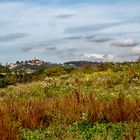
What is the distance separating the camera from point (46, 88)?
29359 mm

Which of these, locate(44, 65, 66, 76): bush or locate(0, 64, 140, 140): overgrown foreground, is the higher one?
locate(44, 65, 66, 76): bush

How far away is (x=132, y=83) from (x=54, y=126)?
1520 centimetres

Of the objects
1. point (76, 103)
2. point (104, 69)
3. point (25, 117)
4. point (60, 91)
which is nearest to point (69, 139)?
point (25, 117)

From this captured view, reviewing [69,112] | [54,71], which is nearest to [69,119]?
[69,112]

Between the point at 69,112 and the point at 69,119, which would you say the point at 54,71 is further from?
the point at 69,119

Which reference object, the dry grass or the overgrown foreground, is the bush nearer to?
the overgrown foreground

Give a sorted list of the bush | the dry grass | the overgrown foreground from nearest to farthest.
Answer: the overgrown foreground, the dry grass, the bush

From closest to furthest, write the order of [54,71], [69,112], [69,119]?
[69,119], [69,112], [54,71]

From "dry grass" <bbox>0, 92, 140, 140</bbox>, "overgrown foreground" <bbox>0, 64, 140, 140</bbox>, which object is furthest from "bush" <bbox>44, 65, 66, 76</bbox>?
"dry grass" <bbox>0, 92, 140, 140</bbox>

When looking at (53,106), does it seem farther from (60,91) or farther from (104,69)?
(104,69)

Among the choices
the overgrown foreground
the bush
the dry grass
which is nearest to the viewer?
the overgrown foreground

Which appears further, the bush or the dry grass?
the bush

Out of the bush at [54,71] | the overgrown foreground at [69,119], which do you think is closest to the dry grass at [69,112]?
the overgrown foreground at [69,119]

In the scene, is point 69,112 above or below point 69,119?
above
